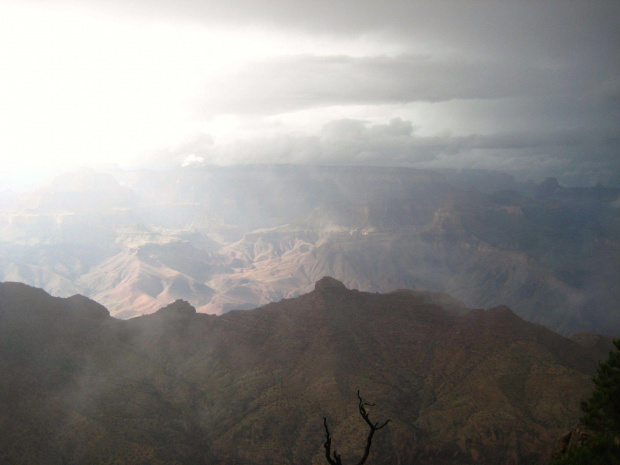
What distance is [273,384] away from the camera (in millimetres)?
97375

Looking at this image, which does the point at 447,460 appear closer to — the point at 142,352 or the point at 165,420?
the point at 165,420

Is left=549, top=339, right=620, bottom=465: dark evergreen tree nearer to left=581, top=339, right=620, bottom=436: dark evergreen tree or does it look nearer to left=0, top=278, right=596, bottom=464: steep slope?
left=581, top=339, right=620, bottom=436: dark evergreen tree

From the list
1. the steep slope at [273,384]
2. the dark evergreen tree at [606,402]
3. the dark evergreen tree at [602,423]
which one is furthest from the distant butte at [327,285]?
the dark evergreen tree at [602,423]

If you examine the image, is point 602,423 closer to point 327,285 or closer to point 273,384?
point 273,384

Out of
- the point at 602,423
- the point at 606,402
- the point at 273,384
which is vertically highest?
the point at 606,402

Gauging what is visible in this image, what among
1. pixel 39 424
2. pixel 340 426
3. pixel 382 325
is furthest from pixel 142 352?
pixel 382 325

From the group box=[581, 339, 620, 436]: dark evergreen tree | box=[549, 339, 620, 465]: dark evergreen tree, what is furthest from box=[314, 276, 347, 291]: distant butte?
box=[549, 339, 620, 465]: dark evergreen tree

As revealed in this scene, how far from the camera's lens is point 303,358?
4183 inches

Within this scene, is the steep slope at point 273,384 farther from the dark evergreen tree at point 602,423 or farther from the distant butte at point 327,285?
the dark evergreen tree at point 602,423

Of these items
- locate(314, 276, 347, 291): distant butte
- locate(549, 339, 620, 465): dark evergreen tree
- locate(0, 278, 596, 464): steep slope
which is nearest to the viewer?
locate(549, 339, 620, 465): dark evergreen tree

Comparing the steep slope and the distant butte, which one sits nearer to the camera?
the steep slope

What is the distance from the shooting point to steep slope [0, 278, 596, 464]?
75688 mm

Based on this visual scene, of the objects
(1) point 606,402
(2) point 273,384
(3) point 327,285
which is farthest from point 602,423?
(3) point 327,285

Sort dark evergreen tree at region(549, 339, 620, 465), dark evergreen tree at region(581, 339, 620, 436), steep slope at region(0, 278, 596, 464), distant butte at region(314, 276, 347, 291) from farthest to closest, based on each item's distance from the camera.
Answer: distant butte at region(314, 276, 347, 291)
steep slope at region(0, 278, 596, 464)
dark evergreen tree at region(581, 339, 620, 436)
dark evergreen tree at region(549, 339, 620, 465)
